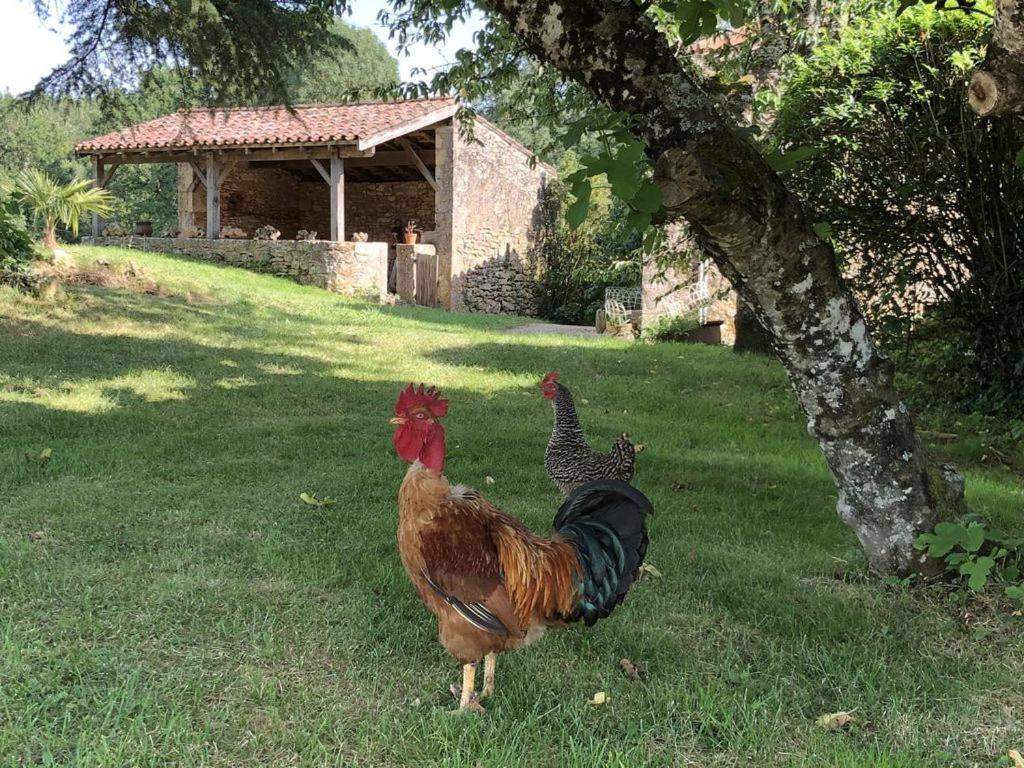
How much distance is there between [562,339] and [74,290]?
8297 mm

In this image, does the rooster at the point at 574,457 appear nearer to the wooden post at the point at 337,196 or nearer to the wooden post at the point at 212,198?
the wooden post at the point at 337,196


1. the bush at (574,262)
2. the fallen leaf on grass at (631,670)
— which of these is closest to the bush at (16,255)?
the fallen leaf on grass at (631,670)

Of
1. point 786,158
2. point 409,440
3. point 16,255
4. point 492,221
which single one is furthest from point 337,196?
point 409,440

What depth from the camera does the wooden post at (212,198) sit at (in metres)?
20.2

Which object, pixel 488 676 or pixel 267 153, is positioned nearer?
pixel 488 676

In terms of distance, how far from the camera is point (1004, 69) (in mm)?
2635

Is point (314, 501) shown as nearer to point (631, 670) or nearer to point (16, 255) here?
point (631, 670)

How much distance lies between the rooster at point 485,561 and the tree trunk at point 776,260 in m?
1.24

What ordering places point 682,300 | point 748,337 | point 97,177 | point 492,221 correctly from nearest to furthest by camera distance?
1. point 748,337
2. point 682,300
3. point 97,177
4. point 492,221

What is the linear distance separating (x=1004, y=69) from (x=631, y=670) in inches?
103

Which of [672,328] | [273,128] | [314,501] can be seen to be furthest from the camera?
[273,128]

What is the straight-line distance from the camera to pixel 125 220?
34.2 meters

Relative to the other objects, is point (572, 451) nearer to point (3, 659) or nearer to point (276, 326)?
point (3, 659)

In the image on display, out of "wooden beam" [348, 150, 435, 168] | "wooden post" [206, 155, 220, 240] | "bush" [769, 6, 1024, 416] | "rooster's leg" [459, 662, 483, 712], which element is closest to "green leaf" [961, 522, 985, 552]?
"rooster's leg" [459, 662, 483, 712]
